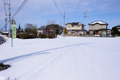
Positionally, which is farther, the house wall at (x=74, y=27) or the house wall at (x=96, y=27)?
the house wall at (x=74, y=27)

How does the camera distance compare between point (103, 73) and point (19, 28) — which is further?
point (19, 28)

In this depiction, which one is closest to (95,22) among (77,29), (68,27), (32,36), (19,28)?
(77,29)

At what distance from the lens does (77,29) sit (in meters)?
52.8

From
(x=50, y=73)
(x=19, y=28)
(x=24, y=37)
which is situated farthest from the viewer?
(x=19, y=28)

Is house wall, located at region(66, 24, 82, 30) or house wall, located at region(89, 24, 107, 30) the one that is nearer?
house wall, located at region(89, 24, 107, 30)

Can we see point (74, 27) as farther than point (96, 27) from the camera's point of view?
Yes

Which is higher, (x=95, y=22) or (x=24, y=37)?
(x=95, y=22)

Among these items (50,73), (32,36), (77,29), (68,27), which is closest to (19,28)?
(68,27)

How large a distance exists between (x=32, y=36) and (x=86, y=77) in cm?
2395

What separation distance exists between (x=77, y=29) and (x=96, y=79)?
166 feet

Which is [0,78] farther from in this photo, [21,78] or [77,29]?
[77,29]

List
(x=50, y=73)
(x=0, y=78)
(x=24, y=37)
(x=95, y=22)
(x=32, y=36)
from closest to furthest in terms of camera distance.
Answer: (x=0, y=78) < (x=50, y=73) < (x=24, y=37) < (x=32, y=36) < (x=95, y=22)

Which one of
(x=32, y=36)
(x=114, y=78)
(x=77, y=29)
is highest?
(x=77, y=29)

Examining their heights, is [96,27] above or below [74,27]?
below
